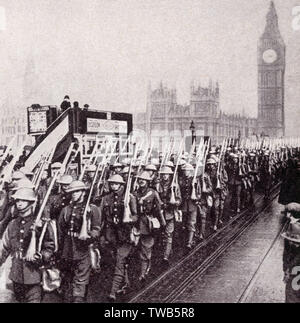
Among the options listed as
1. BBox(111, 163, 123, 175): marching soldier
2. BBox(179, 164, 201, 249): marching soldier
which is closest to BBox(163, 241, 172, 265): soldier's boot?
BBox(179, 164, 201, 249): marching soldier

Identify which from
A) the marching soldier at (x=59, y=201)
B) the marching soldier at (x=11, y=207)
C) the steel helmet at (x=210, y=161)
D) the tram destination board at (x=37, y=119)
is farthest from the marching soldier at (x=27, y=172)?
the steel helmet at (x=210, y=161)

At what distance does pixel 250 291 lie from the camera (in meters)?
4.85

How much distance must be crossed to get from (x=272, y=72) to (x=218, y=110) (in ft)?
3.33

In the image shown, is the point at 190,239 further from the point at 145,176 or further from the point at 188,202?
the point at 145,176

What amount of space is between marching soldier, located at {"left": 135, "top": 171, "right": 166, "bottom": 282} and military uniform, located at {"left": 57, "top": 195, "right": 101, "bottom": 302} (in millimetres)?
940

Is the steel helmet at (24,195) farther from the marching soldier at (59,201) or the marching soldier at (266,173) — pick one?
the marching soldier at (266,173)

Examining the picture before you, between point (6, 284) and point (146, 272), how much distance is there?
4.94 feet

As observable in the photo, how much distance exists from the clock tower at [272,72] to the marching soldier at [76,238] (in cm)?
259

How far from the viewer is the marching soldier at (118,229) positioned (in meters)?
4.76

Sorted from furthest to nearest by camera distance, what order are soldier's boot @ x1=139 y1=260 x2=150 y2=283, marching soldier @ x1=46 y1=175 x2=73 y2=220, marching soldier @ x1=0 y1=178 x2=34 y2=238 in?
1. soldier's boot @ x1=139 y1=260 x2=150 y2=283
2. marching soldier @ x1=46 y1=175 x2=73 y2=220
3. marching soldier @ x1=0 y1=178 x2=34 y2=238

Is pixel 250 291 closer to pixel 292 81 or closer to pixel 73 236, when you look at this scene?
pixel 73 236

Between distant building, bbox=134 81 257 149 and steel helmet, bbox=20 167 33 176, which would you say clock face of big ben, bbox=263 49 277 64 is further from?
steel helmet, bbox=20 167 33 176

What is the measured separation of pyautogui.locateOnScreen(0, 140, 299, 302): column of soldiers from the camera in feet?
13.1
